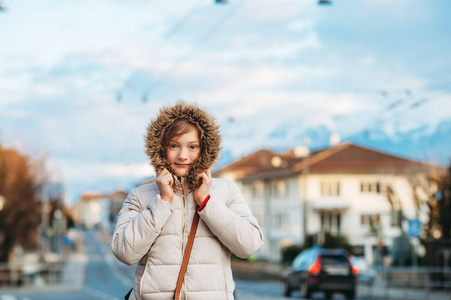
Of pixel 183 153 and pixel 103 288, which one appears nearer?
pixel 183 153

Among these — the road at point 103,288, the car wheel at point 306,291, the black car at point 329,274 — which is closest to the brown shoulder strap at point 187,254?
the road at point 103,288

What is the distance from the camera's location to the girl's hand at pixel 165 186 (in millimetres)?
3537

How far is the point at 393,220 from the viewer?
26.7 meters

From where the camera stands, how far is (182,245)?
3.55m

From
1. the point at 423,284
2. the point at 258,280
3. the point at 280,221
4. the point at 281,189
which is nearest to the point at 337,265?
the point at 423,284

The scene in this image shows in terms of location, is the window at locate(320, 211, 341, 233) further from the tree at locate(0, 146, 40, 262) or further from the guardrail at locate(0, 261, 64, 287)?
the guardrail at locate(0, 261, 64, 287)

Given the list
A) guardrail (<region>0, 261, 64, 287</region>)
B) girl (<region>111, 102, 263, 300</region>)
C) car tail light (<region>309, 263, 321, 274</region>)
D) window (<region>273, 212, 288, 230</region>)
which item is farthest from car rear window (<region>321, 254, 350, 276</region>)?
window (<region>273, 212, 288, 230</region>)

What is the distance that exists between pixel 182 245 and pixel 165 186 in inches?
10.5

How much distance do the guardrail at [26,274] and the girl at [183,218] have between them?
38.2 metres

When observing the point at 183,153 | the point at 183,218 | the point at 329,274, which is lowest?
the point at 329,274

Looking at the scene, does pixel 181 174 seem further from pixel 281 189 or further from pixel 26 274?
pixel 281 189

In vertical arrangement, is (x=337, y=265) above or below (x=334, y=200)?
below

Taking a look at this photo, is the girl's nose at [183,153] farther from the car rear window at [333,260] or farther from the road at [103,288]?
the car rear window at [333,260]

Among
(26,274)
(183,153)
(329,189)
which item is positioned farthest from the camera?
(329,189)
